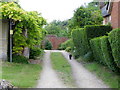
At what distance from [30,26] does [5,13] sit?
2218 millimetres

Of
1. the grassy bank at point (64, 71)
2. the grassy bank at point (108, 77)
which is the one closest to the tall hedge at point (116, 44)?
the grassy bank at point (108, 77)

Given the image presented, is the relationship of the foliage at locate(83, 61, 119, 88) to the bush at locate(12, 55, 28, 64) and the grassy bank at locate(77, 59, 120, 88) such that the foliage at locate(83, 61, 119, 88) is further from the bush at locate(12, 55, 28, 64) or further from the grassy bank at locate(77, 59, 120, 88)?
the bush at locate(12, 55, 28, 64)

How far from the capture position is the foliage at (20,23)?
1677 cm

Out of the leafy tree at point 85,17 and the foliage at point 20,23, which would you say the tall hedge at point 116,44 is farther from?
the leafy tree at point 85,17

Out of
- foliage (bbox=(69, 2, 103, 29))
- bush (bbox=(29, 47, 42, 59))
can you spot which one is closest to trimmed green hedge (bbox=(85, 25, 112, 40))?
bush (bbox=(29, 47, 42, 59))

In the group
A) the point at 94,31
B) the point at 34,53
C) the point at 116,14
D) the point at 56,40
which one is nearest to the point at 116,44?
the point at 94,31

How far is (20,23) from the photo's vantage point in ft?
57.5

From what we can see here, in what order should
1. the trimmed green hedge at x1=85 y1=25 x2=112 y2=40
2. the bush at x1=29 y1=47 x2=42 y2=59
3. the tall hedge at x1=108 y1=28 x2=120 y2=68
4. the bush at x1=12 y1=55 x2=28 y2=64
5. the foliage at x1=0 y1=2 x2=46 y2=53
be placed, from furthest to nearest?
the bush at x1=29 y1=47 x2=42 y2=59 → the trimmed green hedge at x1=85 y1=25 x2=112 y2=40 → the bush at x1=12 y1=55 x2=28 y2=64 → the foliage at x1=0 y1=2 x2=46 y2=53 → the tall hedge at x1=108 y1=28 x2=120 y2=68

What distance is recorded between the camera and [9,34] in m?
18.1

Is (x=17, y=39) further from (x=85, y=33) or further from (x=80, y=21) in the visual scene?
(x=80, y=21)

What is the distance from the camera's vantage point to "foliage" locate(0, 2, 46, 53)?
1677 centimetres

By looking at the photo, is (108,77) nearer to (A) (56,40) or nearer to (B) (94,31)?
(B) (94,31)

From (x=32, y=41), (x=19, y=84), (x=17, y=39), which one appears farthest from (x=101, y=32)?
(x=19, y=84)

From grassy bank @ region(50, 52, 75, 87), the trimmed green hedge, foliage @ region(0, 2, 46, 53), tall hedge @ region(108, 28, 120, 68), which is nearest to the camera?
tall hedge @ region(108, 28, 120, 68)
